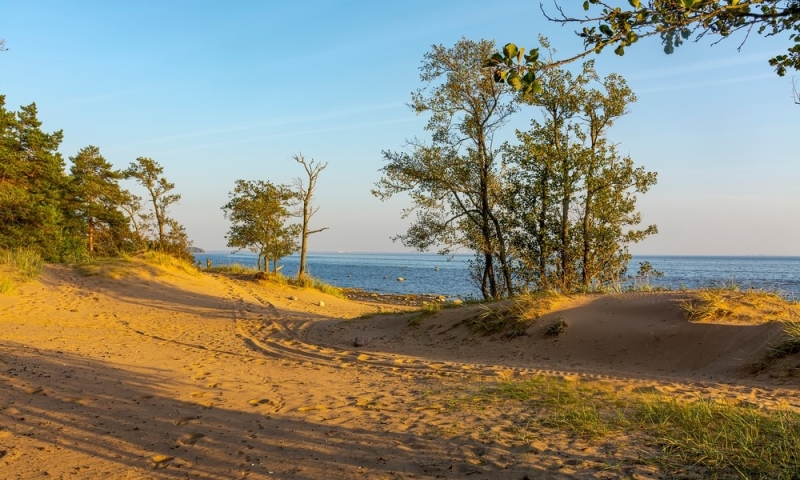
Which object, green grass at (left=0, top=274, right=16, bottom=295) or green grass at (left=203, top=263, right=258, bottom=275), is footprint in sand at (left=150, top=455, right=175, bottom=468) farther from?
green grass at (left=203, top=263, right=258, bottom=275)

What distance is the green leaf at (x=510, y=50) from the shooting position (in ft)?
8.82

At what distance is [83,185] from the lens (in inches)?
1316

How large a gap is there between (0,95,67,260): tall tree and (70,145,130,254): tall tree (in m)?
1.64

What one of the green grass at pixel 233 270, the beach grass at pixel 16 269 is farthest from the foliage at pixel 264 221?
the beach grass at pixel 16 269

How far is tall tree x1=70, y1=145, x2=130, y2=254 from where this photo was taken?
33906 millimetres

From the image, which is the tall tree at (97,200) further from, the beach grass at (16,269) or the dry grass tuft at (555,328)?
the dry grass tuft at (555,328)

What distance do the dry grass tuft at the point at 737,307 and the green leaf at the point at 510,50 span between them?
836 cm

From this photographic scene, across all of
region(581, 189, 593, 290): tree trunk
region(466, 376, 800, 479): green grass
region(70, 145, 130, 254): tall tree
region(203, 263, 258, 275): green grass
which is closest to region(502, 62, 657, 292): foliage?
region(581, 189, 593, 290): tree trunk

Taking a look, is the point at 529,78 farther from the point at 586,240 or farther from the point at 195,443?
the point at 586,240

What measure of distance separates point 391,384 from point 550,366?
2.92m

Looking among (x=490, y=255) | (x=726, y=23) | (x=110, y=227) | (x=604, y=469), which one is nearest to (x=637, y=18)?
(x=726, y=23)

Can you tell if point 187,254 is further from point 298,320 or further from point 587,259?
point 587,259

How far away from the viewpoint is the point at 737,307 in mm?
9406

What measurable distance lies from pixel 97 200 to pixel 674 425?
38508mm
